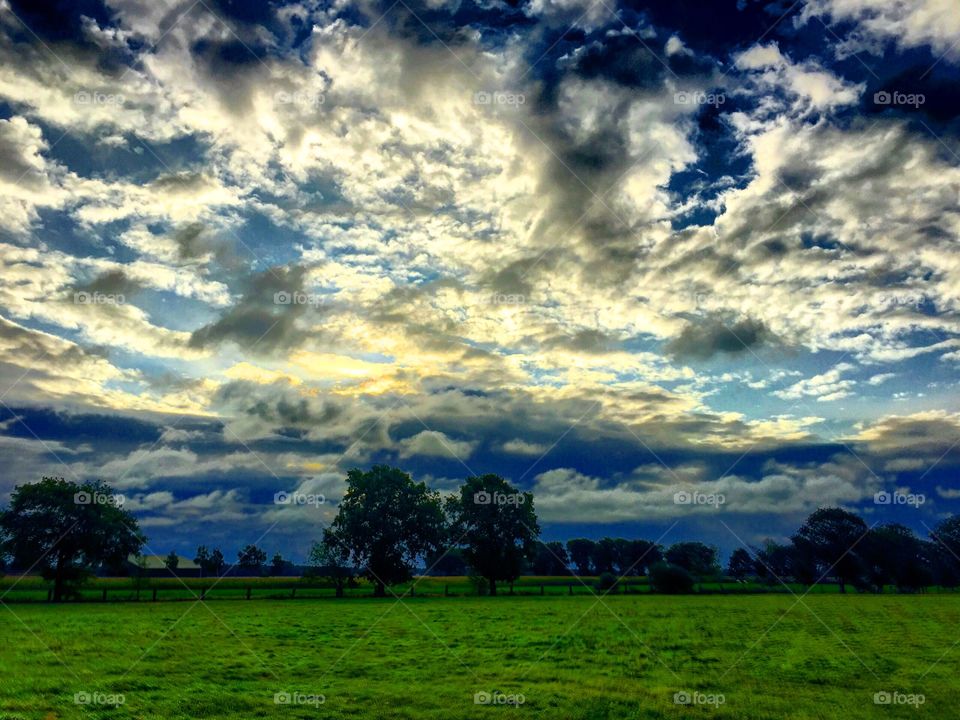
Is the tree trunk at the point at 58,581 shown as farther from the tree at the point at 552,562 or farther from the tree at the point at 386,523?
the tree at the point at 552,562

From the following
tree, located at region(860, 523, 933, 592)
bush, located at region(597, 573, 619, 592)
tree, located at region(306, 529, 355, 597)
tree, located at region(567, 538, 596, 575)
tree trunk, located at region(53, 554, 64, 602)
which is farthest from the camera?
tree, located at region(567, 538, 596, 575)

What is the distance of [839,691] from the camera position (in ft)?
65.5

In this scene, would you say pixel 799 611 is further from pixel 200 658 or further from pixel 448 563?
pixel 448 563

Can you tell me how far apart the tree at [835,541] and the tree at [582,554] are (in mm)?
57537

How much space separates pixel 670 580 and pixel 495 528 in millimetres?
28373

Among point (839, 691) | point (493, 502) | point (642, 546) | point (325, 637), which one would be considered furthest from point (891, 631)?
point (642, 546)

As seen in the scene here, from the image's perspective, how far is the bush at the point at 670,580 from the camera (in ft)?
Result: 313

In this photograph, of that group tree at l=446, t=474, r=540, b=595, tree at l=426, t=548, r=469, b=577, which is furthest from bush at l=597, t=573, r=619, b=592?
tree at l=426, t=548, r=469, b=577

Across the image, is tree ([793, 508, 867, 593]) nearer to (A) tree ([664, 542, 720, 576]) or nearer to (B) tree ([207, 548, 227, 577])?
(A) tree ([664, 542, 720, 576])

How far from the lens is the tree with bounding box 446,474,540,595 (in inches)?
3524

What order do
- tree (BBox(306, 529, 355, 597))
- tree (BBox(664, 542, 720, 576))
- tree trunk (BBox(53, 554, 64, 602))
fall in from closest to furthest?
tree trunk (BBox(53, 554, 64, 602))
tree (BBox(306, 529, 355, 597))
tree (BBox(664, 542, 720, 576))

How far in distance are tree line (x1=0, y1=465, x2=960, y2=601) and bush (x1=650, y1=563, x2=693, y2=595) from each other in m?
0.15

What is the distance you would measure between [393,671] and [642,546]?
508ft

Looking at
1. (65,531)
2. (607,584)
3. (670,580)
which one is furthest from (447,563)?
(65,531)
